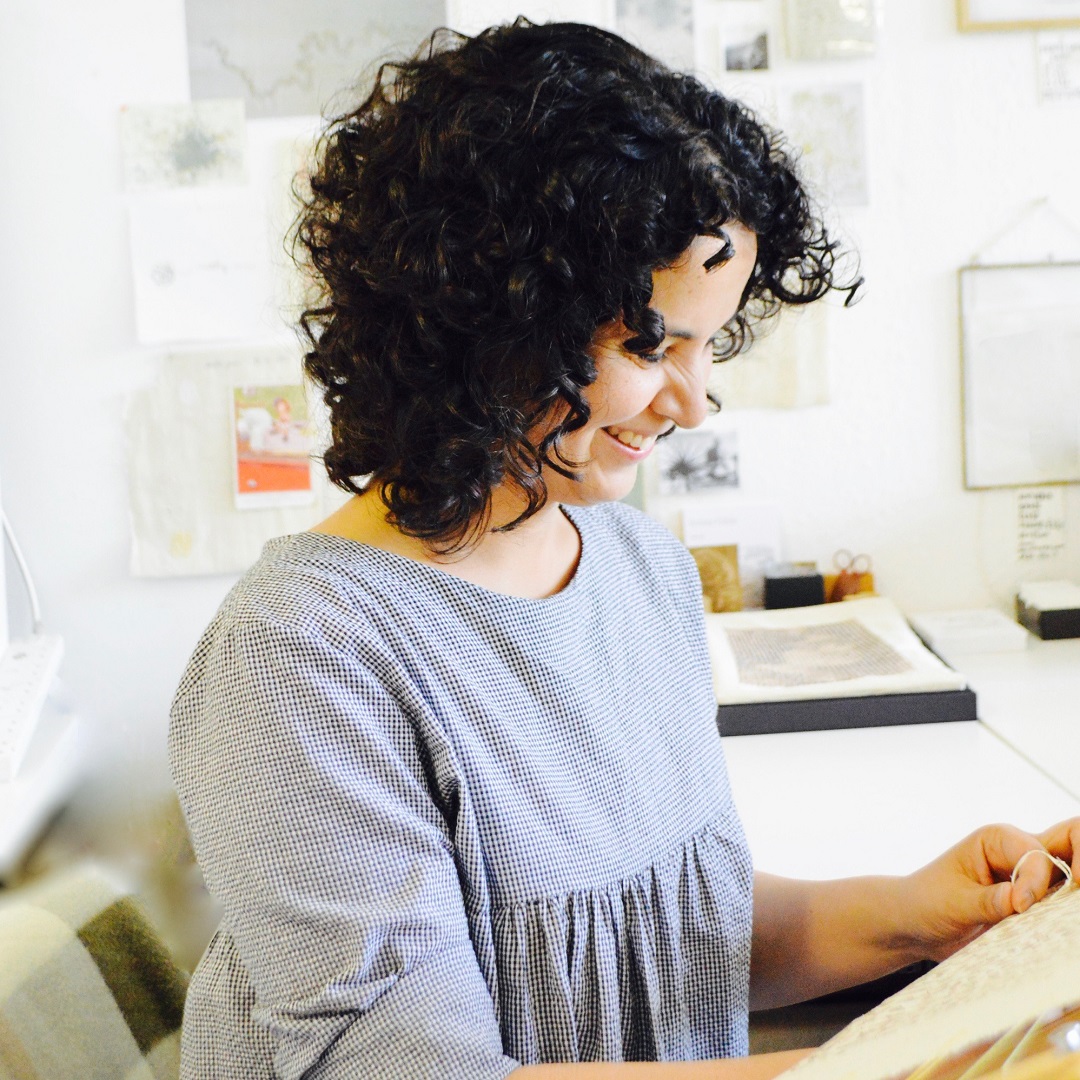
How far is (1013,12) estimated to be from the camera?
1.53m

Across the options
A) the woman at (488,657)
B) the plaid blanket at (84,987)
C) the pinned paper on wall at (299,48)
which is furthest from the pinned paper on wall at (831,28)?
the plaid blanket at (84,987)

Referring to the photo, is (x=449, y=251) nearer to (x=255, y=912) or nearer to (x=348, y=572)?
(x=348, y=572)

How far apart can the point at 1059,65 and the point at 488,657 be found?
4.26ft

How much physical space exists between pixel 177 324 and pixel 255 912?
3.79ft

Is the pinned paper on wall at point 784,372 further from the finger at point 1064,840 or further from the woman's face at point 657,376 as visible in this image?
Answer: the finger at point 1064,840

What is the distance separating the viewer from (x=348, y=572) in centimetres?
68

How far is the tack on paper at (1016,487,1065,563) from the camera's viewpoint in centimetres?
163

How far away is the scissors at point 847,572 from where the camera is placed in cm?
162

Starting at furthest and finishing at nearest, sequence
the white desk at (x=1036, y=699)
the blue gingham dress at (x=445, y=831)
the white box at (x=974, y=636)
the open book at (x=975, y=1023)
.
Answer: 1. the white box at (x=974, y=636)
2. the white desk at (x=1036, y=699)
3. the blue gingham dress at (x=445, y=831)
4. the open book at (x=975, y=1023)

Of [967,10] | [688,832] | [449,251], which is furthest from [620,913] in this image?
[967,10]

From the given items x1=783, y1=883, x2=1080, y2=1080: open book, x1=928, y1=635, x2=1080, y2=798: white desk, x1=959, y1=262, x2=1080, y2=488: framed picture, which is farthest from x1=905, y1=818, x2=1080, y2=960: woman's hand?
x1=959, y1=262, x2=1080, y2=488: framed picture

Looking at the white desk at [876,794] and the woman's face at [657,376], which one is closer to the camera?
the woman's face at [657,376]

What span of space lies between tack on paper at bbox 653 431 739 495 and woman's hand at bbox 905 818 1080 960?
0.88m

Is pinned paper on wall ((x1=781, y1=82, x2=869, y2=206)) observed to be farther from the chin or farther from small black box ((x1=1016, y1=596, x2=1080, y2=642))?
the chin
